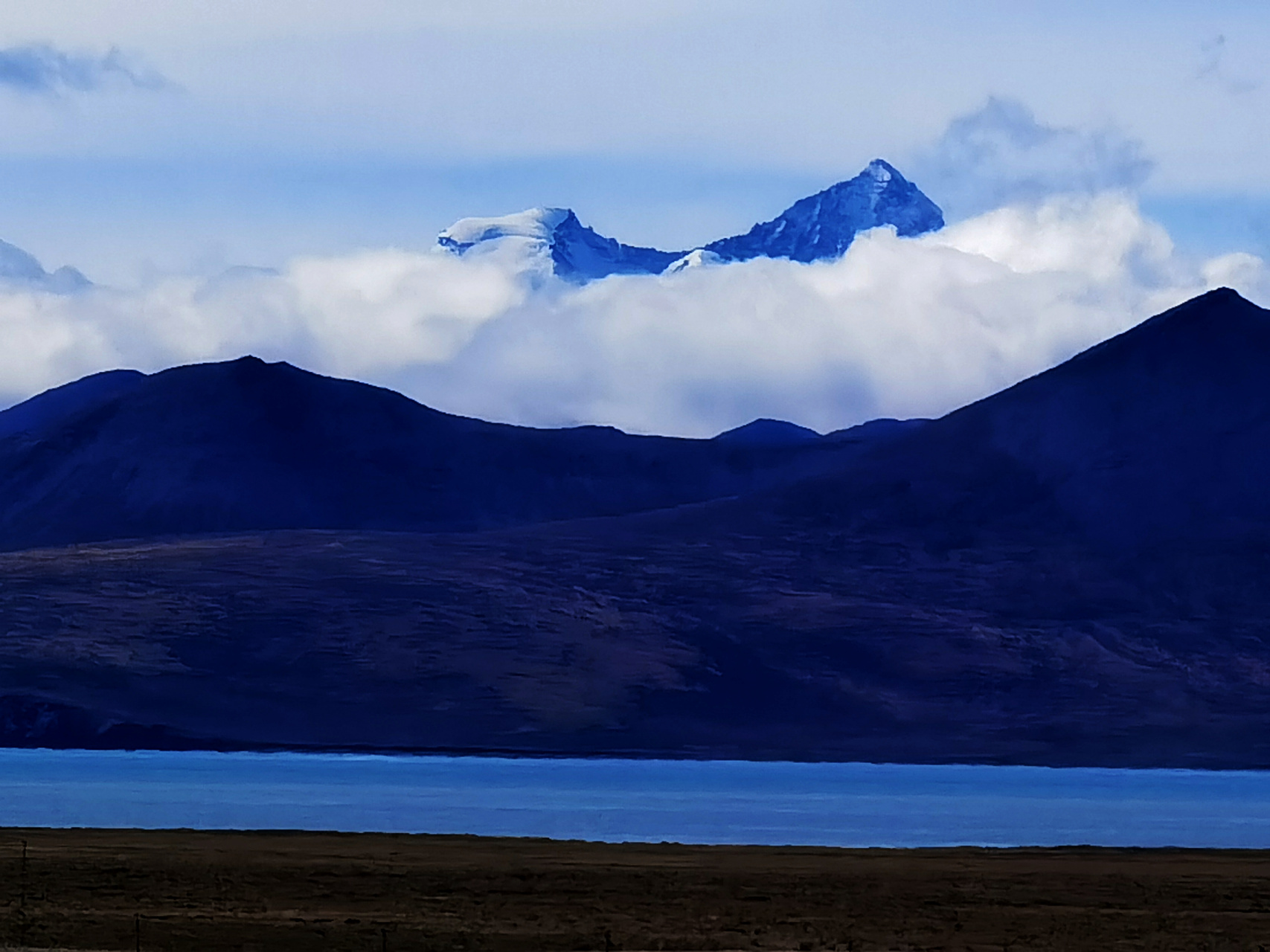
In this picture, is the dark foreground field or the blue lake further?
the blue lake

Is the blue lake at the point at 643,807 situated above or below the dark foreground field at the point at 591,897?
above

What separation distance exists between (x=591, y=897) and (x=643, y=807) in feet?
233

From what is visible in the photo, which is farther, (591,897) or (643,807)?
(643,807)

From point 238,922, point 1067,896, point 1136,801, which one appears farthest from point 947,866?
point 1136,801

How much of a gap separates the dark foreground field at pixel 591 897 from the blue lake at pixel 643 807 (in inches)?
642

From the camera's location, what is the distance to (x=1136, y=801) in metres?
160

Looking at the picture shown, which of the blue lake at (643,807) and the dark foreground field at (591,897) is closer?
the dark foreground field at (591,897)

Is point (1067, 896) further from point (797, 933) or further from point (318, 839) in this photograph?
point (318, 839)

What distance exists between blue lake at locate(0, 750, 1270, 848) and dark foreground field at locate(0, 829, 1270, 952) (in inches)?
642

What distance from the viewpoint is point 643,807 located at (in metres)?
137

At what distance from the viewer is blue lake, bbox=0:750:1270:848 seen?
348ft

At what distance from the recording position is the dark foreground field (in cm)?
5638

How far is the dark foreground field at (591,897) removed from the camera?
5638 centimetres

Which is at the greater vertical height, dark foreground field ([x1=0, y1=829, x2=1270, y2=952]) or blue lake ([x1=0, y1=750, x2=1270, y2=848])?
blue lake ([x1=0, y1=750, x2=1270, y2=848])
